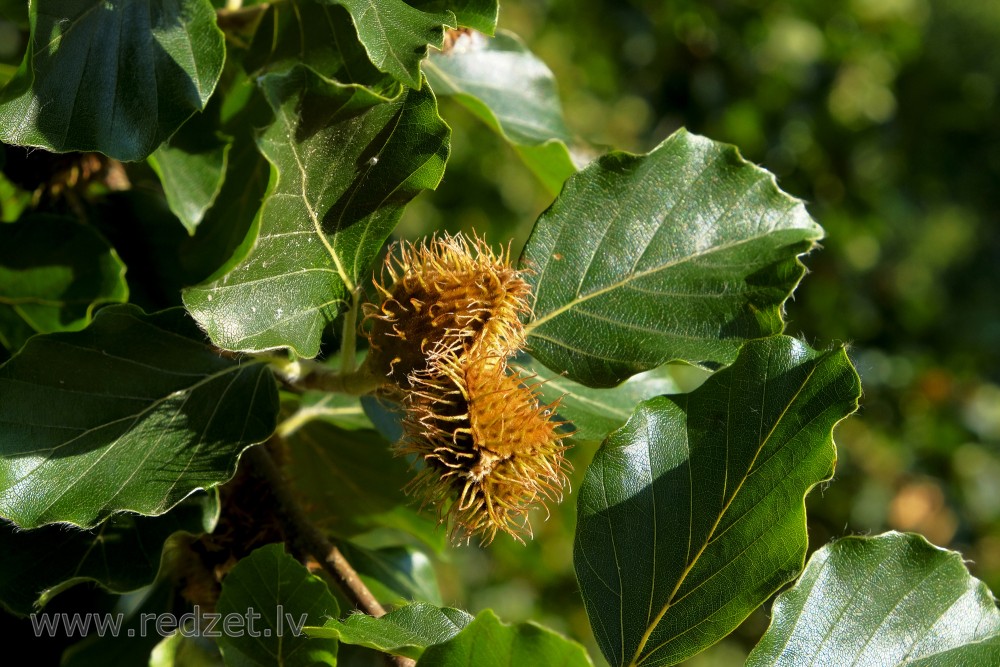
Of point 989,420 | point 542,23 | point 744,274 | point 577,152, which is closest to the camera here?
point 744,274

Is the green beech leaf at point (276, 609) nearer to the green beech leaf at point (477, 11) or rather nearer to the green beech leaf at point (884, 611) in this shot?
the green beech leaf at point (884, 611)

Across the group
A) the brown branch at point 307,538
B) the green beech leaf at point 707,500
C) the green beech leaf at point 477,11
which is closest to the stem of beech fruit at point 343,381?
the brown branch at point 307,538

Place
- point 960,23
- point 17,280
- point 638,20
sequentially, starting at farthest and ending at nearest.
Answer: point 960,23, point 638,20, point 17,280

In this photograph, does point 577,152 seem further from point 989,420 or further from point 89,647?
point 989,420

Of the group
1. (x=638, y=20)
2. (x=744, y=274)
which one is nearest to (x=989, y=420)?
(x=638, y=20)

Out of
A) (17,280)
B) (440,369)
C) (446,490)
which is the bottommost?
(17,280)

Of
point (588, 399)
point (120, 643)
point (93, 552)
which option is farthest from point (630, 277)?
point (120, 643)

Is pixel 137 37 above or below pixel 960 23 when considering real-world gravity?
above
